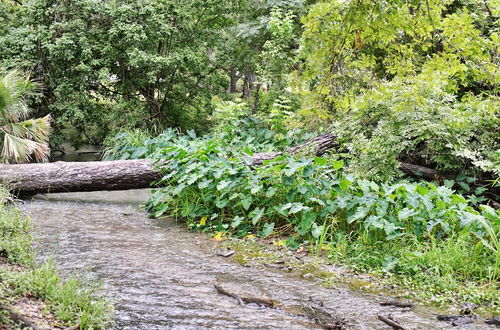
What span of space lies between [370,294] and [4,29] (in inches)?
484

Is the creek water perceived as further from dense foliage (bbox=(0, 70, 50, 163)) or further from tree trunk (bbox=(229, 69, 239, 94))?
tree trunk (bbox=(229, 69, 239, 94))

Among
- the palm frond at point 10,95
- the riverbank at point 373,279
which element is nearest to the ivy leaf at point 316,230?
the riverbank at point 373,279

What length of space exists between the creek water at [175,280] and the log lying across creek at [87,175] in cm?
143

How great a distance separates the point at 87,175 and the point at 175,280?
4568 mm

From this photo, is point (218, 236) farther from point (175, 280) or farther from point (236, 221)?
point (175, 280)

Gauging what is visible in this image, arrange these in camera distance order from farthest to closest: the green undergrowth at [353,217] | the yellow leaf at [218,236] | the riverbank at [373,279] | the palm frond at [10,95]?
the palm frond at [10,95] < the yellow leaf at [218,236] < the green undergrowth at [353,217] < the riverbank at [373,279]

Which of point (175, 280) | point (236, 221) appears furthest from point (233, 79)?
point (175, 280)

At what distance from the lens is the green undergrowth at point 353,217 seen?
4066 mm

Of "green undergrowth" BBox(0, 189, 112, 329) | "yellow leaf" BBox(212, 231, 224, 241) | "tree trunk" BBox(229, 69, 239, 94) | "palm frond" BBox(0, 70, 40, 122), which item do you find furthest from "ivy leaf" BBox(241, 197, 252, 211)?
"tree trunk" BBox(229, 69, 239, 94)

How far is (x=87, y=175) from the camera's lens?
26.2 ft

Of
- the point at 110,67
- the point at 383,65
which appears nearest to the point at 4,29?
the point at 110,67

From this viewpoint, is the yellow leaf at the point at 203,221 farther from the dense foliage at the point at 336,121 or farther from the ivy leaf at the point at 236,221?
the ivy leaf at the point at 236,221

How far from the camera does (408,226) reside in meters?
4.66

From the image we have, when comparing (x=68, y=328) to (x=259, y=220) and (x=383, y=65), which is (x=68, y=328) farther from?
(x=383, y=65)
